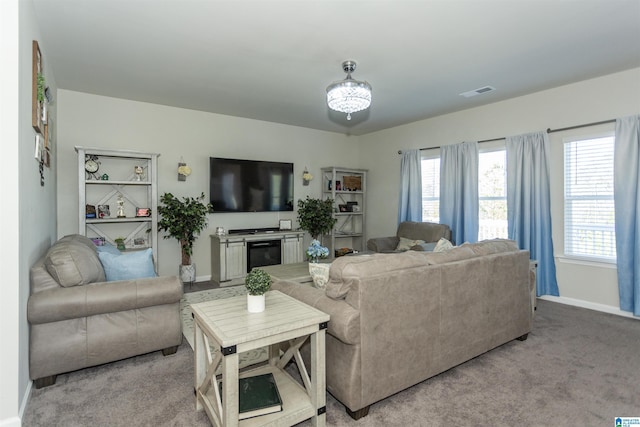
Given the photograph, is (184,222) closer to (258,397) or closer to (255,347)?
(258,397)

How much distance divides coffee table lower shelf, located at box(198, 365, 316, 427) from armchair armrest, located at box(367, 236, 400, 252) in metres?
3.50

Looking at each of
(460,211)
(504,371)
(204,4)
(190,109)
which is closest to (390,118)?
(460,211)

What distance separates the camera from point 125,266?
2.85 m

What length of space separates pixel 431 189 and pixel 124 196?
482cm

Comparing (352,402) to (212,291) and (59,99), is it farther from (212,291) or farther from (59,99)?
(59,99)

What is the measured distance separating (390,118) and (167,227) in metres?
3.96

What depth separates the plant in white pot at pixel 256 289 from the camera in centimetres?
189

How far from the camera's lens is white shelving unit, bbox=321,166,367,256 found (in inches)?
259

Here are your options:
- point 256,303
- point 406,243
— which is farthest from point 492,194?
point 256,303

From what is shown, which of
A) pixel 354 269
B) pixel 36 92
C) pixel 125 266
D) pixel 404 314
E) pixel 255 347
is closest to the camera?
pixel 255 347

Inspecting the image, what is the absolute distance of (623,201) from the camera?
373 cm

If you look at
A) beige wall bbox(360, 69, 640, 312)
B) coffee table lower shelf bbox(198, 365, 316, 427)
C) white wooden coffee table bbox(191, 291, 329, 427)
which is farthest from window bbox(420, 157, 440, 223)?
coffee table lower shelf bbox(198, 365, 316, 427)

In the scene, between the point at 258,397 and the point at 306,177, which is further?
the point at 306,177

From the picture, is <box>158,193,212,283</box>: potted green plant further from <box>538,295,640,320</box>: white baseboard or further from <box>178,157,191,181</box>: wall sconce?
<box>538,295,640,320</box>: white baseboard
